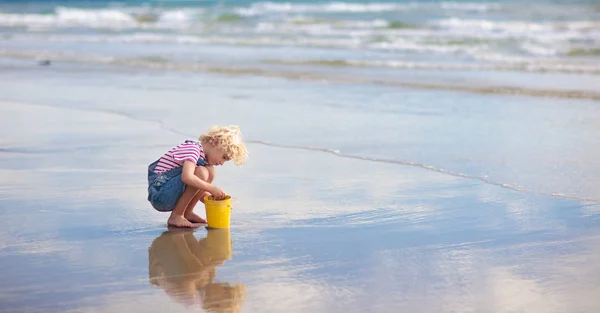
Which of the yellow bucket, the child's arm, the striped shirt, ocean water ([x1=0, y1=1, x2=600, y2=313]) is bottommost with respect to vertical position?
ocean water ([x1=0, y1=1, x2=600, y2=313])

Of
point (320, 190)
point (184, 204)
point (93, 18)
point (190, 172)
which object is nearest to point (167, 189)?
point (184, 204)

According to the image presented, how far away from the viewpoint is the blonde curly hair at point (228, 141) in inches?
208

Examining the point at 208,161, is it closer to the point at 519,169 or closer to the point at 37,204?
the point at 37,204

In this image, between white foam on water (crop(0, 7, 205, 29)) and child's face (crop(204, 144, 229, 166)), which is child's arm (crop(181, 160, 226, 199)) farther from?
white foam on water (crop(0, 7, 205, 29))

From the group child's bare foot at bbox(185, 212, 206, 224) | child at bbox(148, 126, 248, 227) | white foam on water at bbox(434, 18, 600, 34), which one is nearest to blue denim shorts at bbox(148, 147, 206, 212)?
child at bbox(148, 126, 248, 227)

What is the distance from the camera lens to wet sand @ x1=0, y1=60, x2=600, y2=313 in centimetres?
403

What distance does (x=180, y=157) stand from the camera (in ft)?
17.7

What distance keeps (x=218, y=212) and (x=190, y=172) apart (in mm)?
290

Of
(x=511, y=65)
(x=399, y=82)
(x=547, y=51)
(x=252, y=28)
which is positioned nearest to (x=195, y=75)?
(x=399, y=82)

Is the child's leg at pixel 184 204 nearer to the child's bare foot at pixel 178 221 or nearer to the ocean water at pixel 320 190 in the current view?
the child's bare foot at pixel 178 221

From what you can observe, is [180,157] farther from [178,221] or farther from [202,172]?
[178,221]

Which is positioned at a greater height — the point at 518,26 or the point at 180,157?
the point at 180,157

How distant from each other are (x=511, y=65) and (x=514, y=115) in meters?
7.19

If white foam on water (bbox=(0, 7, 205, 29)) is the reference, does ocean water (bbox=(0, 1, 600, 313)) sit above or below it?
above
